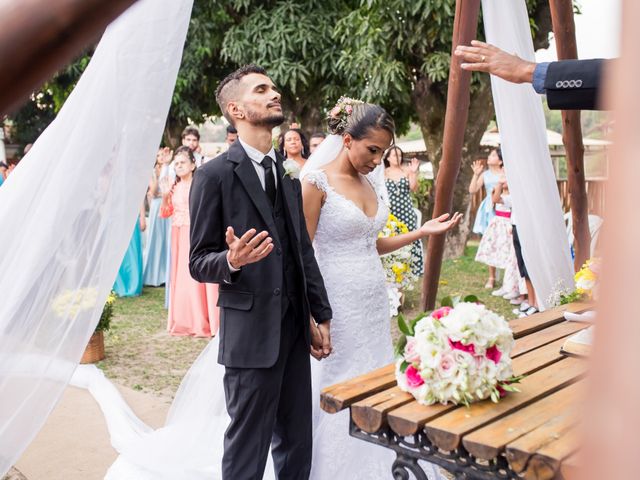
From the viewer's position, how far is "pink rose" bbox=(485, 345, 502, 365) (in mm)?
2188

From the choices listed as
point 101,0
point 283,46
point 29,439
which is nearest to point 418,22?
point 283,46

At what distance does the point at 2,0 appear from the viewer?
0.85ft

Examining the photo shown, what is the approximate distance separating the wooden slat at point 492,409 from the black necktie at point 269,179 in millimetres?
1374

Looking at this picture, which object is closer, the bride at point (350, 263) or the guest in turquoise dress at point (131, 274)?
the bride at point (350, 263)

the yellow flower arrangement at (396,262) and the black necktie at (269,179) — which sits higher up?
the black necktie at (269,179)

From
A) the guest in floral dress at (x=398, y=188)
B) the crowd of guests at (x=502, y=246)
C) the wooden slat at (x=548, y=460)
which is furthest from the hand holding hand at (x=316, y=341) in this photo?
the guest in floral dress at (x=398, y=188)

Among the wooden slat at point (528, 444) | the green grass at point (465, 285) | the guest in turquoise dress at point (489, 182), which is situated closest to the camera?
the wooden slat at point (528, 444)

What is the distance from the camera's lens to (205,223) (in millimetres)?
2859

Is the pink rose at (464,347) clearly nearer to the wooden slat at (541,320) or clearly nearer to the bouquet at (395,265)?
the wooden slat at (541,320)

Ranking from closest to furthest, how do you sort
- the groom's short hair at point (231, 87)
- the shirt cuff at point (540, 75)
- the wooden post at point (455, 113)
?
the shirt cuff at point (540, 75)
the groom's short hair at point (231, 87)
the wooden post at point (455, 113)

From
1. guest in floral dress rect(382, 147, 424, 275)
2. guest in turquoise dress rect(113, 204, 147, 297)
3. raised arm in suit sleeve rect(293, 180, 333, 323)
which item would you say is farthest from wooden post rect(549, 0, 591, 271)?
guest in turquoise dress rect(113, 204, 147, 297)

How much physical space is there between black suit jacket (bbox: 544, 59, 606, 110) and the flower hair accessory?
1.46 meters

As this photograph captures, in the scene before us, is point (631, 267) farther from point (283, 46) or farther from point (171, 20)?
point (283, 46)

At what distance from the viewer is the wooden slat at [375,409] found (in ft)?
7.15
